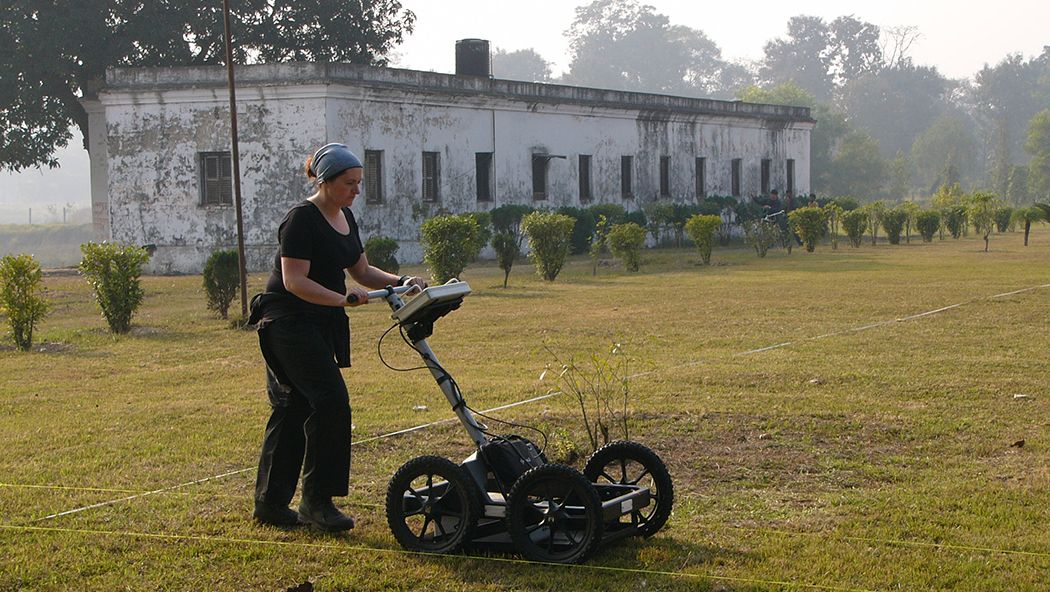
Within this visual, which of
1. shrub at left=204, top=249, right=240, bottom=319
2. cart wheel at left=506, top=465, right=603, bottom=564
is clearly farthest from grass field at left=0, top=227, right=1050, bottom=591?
shrub at left=204, top=249, right=240, bottom=319

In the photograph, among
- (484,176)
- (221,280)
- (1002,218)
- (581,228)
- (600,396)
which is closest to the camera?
(600,396)

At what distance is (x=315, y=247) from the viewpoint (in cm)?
521

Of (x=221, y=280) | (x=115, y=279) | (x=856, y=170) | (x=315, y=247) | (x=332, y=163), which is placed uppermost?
(x=856, y=170)

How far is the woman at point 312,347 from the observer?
5.14 meters

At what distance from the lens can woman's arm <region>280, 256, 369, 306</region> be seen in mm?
5043

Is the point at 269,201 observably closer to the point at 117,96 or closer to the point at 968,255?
the point at 117,96

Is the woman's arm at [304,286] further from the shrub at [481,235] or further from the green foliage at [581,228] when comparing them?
the green foliage at [581,228]

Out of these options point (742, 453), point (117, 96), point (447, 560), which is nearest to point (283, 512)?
point (447, 560)

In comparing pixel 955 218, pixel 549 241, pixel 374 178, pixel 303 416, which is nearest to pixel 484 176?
pixel 374 178

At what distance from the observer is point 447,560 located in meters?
4.84

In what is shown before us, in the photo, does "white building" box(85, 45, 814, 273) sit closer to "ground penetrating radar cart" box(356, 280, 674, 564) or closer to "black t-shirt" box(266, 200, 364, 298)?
"black t-shirt" box(266, 200, 364, 298)

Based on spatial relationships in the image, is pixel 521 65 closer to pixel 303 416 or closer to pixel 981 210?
pixel 981 210

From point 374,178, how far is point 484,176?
13.1ft

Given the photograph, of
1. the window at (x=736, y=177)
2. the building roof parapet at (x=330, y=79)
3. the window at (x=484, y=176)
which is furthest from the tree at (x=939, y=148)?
the window at (x=484, y=176)
